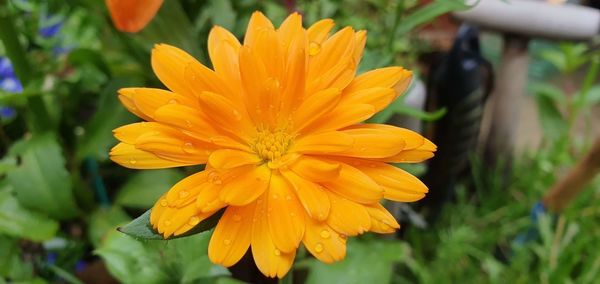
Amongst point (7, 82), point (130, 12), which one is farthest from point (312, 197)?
point (7, 82)

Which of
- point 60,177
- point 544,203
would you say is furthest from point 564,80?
point 60,177

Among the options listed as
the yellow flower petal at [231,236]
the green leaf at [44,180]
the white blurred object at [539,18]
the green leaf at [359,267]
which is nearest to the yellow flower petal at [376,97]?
the yellow flower petal at [231,236]

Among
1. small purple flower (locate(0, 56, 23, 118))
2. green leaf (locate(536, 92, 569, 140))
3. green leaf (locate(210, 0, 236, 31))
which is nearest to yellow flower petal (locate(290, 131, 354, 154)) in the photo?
green leaf (locate(210, 0, 236, 31))

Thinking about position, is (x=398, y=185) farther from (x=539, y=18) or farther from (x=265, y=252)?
(x=539, y=18)

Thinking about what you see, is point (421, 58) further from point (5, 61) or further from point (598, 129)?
point (5, 61)

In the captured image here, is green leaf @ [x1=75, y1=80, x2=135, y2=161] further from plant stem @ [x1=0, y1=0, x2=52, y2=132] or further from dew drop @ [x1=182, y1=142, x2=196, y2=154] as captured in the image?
dew drop @ [x1=182, y1=142, x2=196, y2=154]
